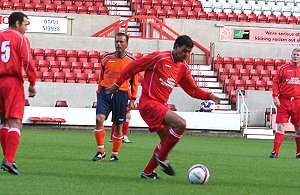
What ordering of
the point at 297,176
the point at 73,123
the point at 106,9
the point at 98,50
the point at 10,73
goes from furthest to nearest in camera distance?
the point at 106,9
the point at 98,50
the point at 73,123
the point at 297,176
the point at 10,73

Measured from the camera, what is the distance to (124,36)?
46.8 feet

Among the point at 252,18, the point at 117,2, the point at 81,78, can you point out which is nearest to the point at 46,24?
the point at 81,78

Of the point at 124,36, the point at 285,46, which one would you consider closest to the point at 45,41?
the point at 285,46

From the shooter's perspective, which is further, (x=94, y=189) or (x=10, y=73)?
(x=10, y=73)

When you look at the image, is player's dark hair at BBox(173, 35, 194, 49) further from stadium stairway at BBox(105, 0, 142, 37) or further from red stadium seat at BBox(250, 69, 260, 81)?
stadium stairway at BBox(105, 0, 142, 37)

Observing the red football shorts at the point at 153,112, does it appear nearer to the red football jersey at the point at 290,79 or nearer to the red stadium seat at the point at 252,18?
the red football jersey at the point at 290,79

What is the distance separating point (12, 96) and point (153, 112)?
1897 mm

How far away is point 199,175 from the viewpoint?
34.6 ft

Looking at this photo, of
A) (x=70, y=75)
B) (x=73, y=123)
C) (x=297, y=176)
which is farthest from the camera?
(x=70, y=75)

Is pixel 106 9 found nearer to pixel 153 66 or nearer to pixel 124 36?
pixel 124 36

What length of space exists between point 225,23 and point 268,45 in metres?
2.19

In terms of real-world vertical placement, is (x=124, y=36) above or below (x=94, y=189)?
above

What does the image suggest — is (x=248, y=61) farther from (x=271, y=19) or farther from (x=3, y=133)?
(x=3, y=133)

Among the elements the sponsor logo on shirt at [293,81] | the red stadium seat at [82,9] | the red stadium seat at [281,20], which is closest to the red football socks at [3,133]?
the sponsor logo on shirt at [293,81]
